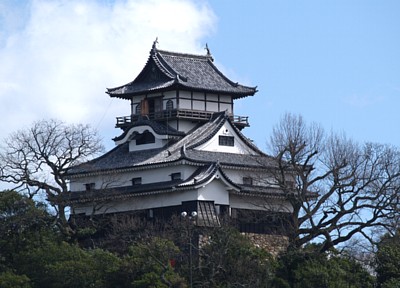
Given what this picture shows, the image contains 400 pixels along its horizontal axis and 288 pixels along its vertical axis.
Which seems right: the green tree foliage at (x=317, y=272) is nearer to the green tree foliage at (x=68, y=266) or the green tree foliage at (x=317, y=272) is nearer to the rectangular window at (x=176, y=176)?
the green tree foliage at (x=68, y=266)

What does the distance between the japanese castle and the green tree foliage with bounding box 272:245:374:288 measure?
5400 millimetres

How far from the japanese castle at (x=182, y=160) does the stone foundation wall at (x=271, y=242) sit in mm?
293

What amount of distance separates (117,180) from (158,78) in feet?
17.4

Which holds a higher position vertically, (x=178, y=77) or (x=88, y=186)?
(x=178, y=77)

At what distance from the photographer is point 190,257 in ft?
187

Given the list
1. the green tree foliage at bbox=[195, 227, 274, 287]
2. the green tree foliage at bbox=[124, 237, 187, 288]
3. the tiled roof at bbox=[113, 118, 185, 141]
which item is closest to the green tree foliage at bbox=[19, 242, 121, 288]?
the green tree foliage at bbox=[124, 237, 187, 288]

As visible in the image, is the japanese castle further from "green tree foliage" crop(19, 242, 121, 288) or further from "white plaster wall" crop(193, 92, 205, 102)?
"green tree foliage" crop(19, 242, 121, 288)

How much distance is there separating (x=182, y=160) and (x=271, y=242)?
4989 millimetres

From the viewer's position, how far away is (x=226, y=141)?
65.2m

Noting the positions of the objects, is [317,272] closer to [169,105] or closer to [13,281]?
[13,281]

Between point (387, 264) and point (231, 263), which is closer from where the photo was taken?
point (387, 264)

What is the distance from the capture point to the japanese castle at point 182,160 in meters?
62.2

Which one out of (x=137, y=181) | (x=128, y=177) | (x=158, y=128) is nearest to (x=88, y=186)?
(x=128, y=177)

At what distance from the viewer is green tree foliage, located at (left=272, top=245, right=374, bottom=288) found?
2156 inches
